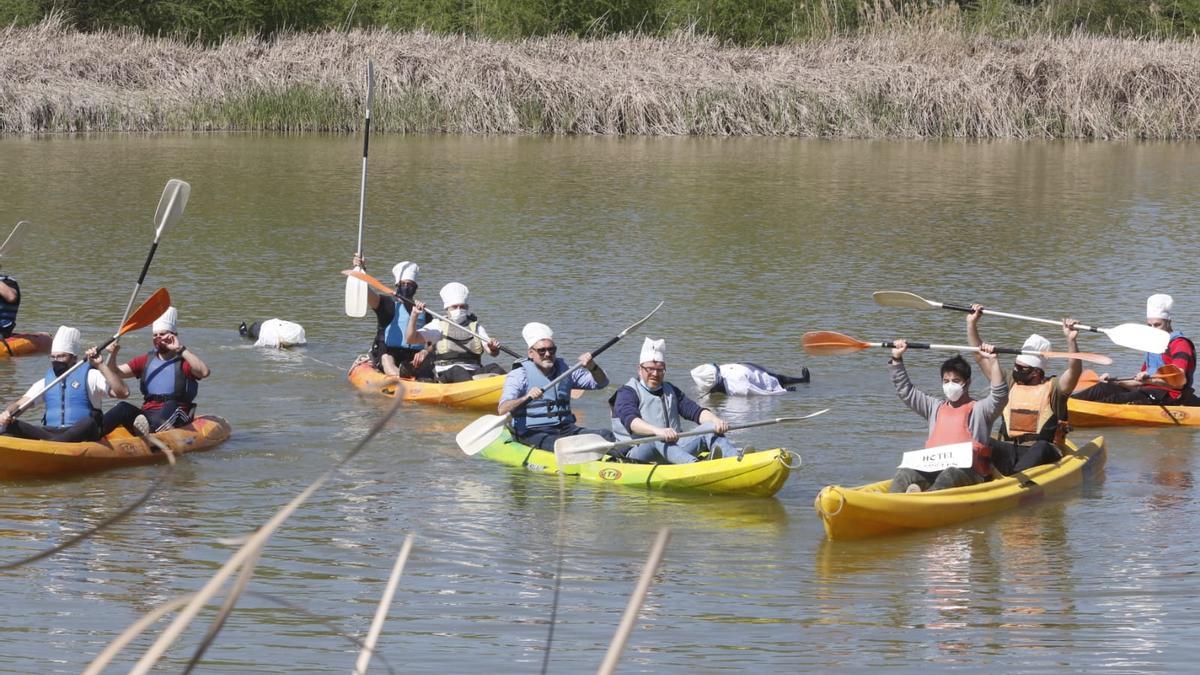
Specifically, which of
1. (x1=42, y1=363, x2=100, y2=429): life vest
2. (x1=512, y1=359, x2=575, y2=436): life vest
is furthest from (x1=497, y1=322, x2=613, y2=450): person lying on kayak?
(x1=42, y1=363, x2=100, y2=429): life vest

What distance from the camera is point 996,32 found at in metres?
41.8

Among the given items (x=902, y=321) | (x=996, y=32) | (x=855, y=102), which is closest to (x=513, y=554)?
(x=902, y=321)

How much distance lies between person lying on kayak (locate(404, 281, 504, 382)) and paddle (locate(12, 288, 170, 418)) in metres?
2.95

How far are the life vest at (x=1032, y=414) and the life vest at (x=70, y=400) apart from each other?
6133 millimetres

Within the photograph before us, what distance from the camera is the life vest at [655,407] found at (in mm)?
10914

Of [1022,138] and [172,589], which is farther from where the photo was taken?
[1022,138]

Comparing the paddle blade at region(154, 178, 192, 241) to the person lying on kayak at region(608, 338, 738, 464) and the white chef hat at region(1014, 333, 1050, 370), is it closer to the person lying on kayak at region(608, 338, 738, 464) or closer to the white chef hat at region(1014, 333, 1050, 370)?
the person lying on kayak at region(608, 338, 738, 464)

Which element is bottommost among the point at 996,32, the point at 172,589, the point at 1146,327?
the point at 172,589

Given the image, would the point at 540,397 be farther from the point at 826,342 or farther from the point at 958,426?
the point at 958,426

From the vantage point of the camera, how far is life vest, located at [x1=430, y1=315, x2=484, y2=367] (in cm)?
1431

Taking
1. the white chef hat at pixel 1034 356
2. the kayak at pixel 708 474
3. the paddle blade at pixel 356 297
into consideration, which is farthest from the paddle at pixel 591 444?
the paddle blade at pixel 356 297

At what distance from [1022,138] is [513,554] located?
29.6 meters

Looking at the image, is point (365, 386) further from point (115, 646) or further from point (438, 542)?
point (115, 646)

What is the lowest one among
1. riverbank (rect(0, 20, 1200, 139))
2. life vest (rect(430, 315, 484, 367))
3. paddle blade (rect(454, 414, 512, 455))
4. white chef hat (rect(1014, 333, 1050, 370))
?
paddle blade (rect(454, 414, 512, 455))
